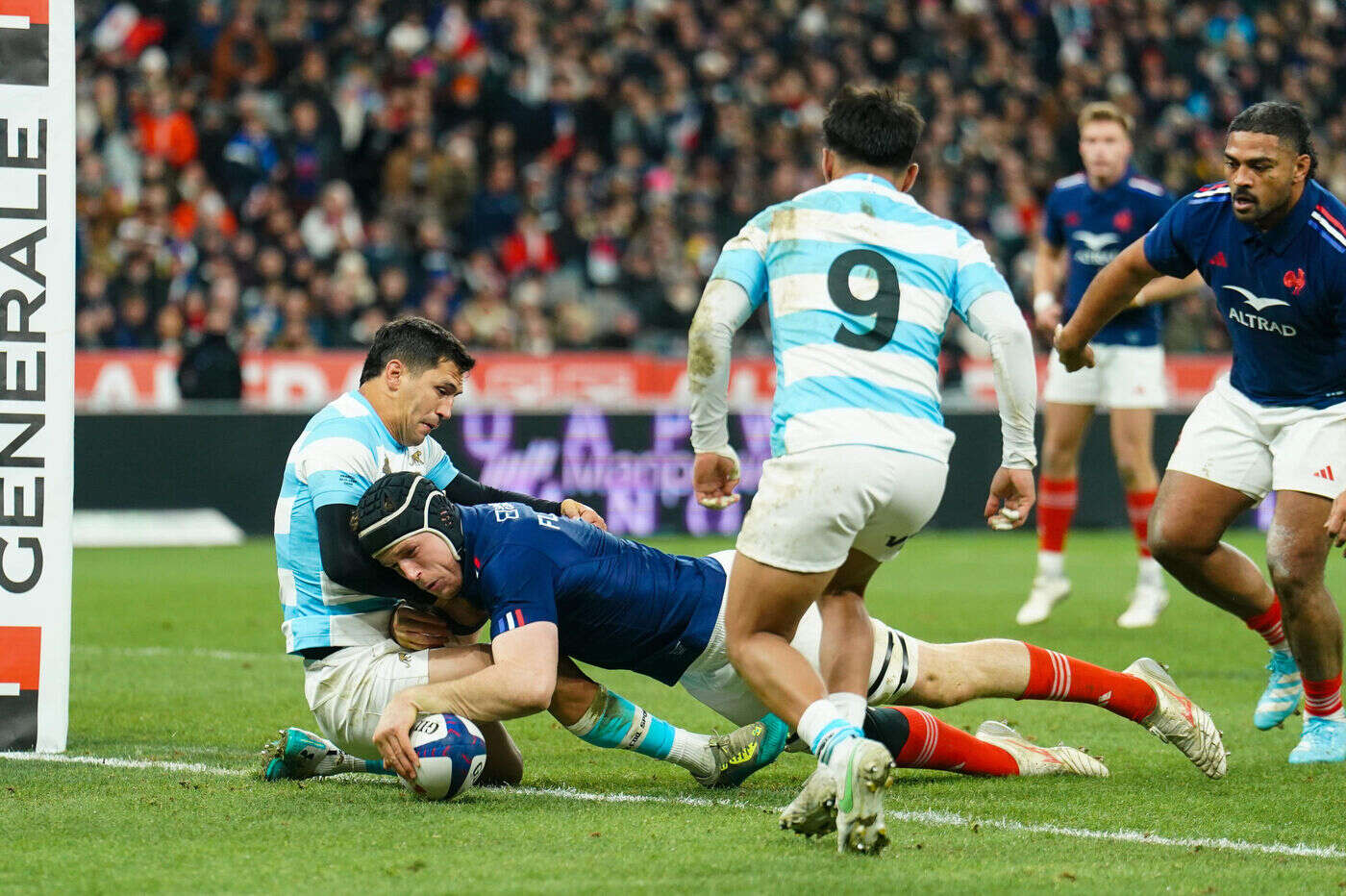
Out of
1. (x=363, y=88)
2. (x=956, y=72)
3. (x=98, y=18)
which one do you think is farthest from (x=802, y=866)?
(x=956, y=72)

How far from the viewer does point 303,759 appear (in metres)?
5.51

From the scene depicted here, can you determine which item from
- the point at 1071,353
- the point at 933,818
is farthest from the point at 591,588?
the point at 1071,353

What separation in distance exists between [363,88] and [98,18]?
10.0ft

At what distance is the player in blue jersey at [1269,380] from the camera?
576 centimetres

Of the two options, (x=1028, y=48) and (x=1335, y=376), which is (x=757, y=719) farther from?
(x=1028, y=48)

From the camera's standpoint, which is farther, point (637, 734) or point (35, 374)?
point (35, 374)

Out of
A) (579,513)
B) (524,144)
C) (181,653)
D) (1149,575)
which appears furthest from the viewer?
(524,144)

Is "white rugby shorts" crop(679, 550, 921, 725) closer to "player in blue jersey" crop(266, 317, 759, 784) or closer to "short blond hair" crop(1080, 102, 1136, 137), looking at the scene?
"player in blue jersey" crop(266, 317, 759, 784)

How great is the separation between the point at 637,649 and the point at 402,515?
0.85 meters

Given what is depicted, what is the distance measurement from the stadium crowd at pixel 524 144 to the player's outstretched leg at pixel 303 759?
34.2 feet

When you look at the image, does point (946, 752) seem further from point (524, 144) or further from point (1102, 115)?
point (524, 144)

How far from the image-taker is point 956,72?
22.9 meters

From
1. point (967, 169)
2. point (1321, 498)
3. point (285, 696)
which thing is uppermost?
point (967, 169)

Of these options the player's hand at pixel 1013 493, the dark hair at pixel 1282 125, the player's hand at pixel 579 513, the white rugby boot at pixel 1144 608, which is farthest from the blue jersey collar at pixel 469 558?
the white rugby boot at pixel 1144 608
